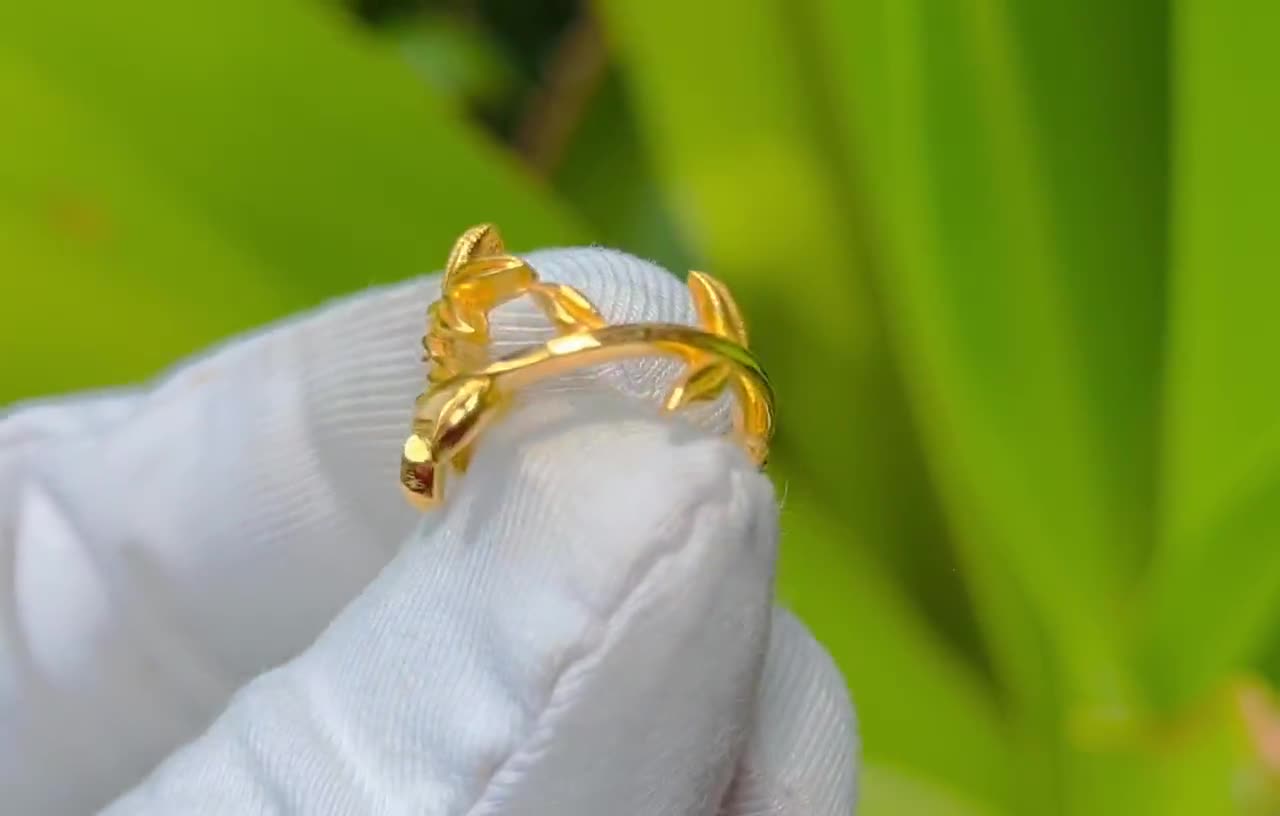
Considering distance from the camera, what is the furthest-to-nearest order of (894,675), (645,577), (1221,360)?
(894,675)
(1221,360)
(645,577)

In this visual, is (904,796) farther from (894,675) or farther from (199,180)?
(199,180)

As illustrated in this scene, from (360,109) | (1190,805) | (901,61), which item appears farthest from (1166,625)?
(360,109)

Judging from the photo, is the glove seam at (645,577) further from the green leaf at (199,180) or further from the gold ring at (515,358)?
the green leaf at (199,180)

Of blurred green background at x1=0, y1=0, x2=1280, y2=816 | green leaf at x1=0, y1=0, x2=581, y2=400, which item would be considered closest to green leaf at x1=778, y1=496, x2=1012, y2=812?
blurred green background at x1=0, y1=0, x2=1280, y2=816

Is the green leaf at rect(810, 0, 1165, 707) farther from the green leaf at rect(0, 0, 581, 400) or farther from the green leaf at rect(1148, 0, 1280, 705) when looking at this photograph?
the green leaf at rect(0, 0, 581, 400)

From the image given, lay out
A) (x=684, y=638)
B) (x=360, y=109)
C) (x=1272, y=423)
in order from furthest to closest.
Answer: (x=360, y=109)
(x=1272, y=423)
(x=684, y=638)

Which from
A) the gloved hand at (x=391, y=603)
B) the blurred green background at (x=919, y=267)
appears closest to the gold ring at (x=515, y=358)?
the gloved hand at (x=391, y=603)

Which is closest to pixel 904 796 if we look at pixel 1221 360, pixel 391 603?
pixel 1221 360

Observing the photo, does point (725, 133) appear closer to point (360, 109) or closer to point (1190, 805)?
point (360, 109)
